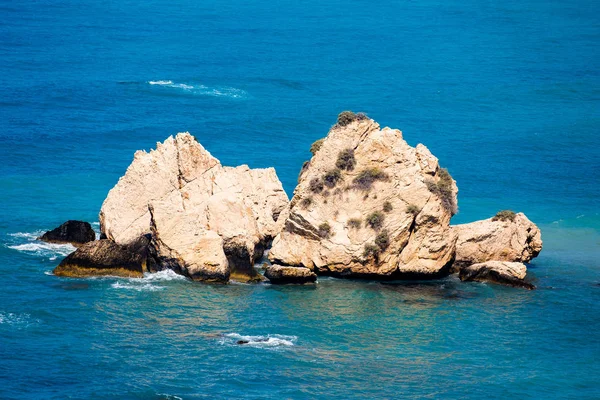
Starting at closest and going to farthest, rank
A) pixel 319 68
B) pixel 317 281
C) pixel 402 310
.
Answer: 1. pixel 402 310
2. pixel 317 281
3. pixel 319 68

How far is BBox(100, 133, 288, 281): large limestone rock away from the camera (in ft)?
264

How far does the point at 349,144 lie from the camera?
86.2 m

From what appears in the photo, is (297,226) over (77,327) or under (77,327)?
over

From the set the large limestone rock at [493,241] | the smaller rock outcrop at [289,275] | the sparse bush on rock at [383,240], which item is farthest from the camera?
the large limestone rock at [493,241]

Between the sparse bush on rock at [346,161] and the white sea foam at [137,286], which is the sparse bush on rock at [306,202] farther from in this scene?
the white sea foam at [137,286]

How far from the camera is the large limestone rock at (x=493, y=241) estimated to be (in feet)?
278

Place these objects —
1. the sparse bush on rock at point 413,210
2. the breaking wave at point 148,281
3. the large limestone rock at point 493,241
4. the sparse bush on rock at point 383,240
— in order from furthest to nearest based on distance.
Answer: the large limestone rock at point 493,241 < the sparse bush on rock at point 413,210 < the sparse bush on rock at point 383,240 < the breaking wave at point 148,281

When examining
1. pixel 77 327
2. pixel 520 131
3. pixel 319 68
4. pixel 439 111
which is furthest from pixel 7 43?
pixel 77 327

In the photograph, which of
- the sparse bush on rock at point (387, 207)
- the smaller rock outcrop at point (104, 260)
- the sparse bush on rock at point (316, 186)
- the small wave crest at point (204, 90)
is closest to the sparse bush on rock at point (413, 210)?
the sparse bush on rock at point (387, 207)

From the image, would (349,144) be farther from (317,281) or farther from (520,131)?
(520,131)

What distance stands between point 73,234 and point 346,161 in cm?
2177

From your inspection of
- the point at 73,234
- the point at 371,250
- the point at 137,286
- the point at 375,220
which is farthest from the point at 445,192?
the point at 73,234

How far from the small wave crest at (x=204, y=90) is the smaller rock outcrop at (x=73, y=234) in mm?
57852

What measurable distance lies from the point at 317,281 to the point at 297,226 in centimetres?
417
